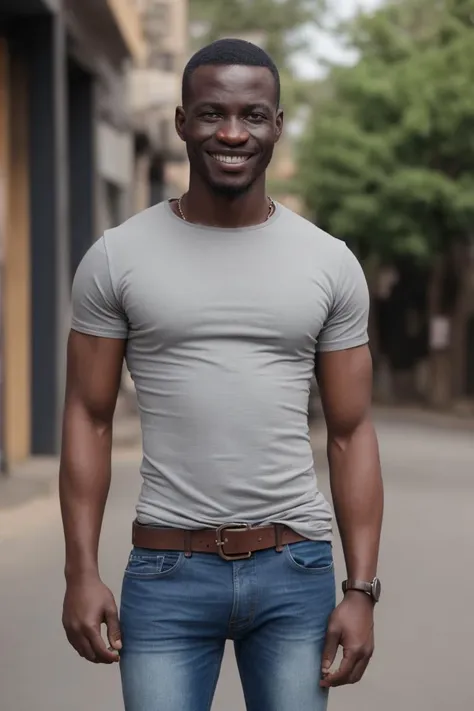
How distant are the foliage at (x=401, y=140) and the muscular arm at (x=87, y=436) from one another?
94.4 ft

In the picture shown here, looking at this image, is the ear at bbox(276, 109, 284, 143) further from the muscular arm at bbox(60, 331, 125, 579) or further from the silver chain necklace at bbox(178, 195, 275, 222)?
the muscular arm at bbox(60, 331, 125, 579)

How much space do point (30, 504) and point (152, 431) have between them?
949cm

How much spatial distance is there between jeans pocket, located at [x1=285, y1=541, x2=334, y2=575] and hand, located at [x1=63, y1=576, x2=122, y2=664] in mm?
347

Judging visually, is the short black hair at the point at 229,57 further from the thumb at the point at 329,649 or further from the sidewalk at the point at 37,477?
the sidewalk at the point at 37,477

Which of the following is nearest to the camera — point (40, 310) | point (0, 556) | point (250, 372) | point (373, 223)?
point (250, 372)

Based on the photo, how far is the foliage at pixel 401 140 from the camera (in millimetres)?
32062

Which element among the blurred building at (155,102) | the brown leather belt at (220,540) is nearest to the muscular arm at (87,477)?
the brown leather belt at (220,540)

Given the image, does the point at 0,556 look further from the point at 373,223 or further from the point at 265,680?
the point at 373,223

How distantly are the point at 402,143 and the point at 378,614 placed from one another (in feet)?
85.7

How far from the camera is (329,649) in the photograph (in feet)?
9.99

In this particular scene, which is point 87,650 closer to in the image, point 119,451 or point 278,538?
point 278,538

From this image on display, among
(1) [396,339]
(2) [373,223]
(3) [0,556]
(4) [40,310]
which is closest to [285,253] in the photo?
(3) [0,556]

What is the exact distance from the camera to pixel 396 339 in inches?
1677

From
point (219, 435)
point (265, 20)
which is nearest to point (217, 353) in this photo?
point (219, 435)
